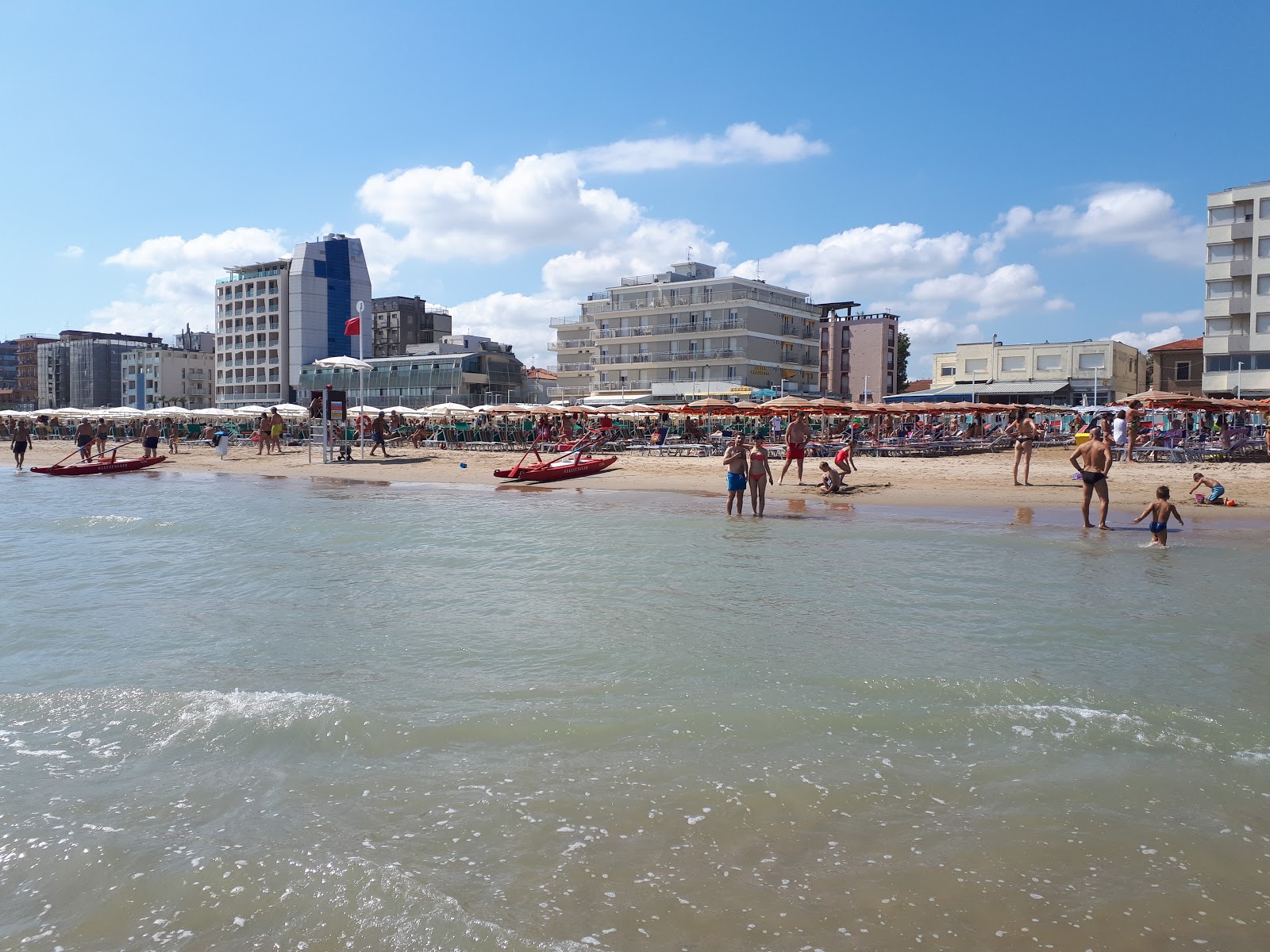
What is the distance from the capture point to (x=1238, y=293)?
47031 millimetres

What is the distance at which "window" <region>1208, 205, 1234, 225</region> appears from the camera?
154 feet

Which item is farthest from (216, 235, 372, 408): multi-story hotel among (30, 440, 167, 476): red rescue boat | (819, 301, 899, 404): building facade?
(30, 440, 167, 476): red rescue boat

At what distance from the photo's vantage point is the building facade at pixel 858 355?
7162cm

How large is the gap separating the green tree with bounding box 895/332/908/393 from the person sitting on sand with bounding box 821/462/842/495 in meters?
57.8

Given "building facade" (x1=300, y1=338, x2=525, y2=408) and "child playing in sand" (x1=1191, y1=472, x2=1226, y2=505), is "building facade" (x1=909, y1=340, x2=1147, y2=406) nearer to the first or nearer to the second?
"child playing in sand" (x1=1191, y1=472, x2=1226, y2=505)

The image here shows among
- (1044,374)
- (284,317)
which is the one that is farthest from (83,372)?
(1044,374)

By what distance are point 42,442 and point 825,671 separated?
56653mm

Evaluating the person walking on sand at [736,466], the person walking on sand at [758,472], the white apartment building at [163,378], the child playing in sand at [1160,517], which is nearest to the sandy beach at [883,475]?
the person walking on sand at [758,472]

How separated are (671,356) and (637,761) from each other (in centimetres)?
6404

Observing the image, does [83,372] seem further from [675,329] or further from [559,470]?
[559,470]

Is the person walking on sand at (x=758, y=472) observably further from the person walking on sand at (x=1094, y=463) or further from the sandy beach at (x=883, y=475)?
the person walking on sand at (x=1094, y=463)

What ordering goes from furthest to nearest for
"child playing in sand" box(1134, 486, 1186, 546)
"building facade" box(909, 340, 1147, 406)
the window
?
"building facade" box(909, 340, 1147, 406) < the window < "child playing in sand" box(1134, 486, 1186, 546)

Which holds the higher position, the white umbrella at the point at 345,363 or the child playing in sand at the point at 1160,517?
the white umbrella at the point at 345,363

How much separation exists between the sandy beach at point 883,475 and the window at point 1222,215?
2399 centimetres
